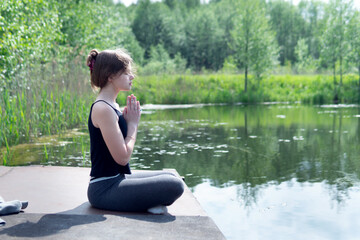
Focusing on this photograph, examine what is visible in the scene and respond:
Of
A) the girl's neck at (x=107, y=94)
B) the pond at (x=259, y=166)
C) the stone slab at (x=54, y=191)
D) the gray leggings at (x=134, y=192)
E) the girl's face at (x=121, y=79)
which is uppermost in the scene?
the girl's face at (x=121, y=79)

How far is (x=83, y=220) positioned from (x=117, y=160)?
43cm

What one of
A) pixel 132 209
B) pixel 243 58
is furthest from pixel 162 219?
pixel 243 58

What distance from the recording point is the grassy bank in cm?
757

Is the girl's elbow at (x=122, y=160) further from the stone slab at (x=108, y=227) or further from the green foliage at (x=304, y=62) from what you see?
the green foliage at (x=304, y=62)

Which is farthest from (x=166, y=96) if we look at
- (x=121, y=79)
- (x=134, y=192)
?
(x=134, y=192)

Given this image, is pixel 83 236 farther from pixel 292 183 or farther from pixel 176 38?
pixel 176 38

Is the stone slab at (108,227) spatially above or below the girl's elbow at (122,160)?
below

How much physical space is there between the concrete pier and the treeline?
4421mm

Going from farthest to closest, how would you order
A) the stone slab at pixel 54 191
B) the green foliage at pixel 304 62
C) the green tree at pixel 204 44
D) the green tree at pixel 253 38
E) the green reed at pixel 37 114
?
the green tree at pixel 204 44
the green foliage at pixel 304 62
the green tree at pixel 253 38
the green reed at pixel 37 114
the stone slab at pixel 54 191

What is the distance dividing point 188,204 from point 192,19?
51821 mm

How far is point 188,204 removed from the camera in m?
3.32

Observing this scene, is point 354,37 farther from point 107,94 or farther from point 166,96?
point 107,94

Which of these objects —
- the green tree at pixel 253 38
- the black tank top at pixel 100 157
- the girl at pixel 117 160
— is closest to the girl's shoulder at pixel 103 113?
the girl at pixel 117 160

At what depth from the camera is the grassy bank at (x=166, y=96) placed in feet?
24.8
